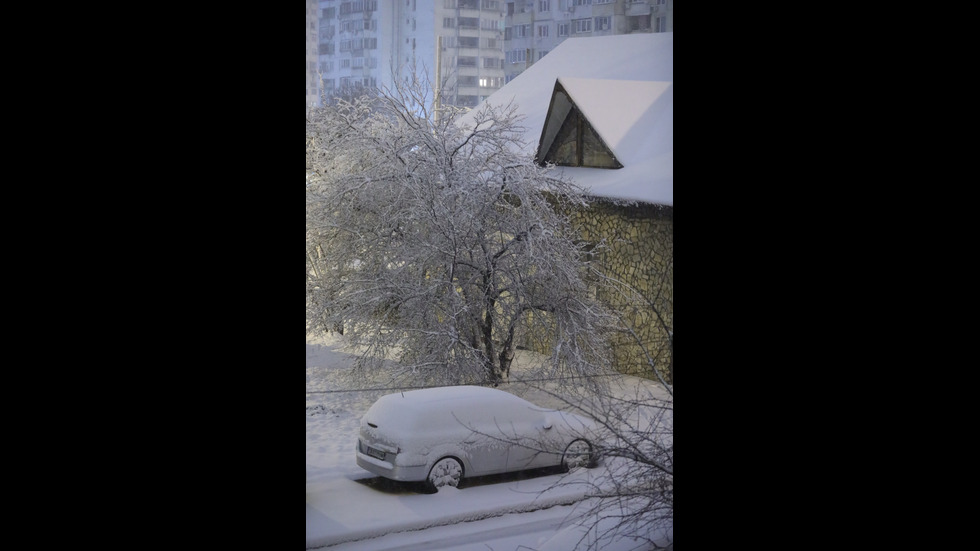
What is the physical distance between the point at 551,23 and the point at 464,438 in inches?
73.3

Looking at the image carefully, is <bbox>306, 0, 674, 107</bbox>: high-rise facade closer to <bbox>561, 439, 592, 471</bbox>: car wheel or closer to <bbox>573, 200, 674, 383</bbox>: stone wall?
<bbox>573, 200, 674, 383</bbox>: stone wall

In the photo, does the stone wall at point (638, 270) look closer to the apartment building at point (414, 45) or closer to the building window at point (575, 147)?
the building window at point (575, 147)

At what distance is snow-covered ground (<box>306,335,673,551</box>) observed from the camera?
2.29 m

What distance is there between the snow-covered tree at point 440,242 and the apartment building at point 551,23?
0.42 metres

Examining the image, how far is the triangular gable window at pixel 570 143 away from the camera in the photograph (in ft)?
14.3

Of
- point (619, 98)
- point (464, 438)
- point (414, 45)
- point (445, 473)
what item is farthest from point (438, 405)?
point (619, 98)

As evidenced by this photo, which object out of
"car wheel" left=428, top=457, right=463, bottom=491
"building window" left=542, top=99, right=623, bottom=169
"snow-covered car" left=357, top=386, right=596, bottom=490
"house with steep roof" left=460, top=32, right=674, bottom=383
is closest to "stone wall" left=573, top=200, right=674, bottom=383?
"house with steep roof" left=460, top=32, right=674, bottom=383

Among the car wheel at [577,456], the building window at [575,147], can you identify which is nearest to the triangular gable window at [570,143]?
the building window at [575,147]

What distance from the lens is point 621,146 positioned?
4.04 m

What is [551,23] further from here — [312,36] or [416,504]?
[416,504]
